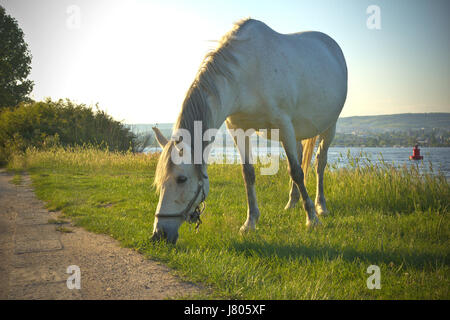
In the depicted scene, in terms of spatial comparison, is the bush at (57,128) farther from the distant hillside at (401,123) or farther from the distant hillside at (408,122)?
the distant hillside at (408,122)

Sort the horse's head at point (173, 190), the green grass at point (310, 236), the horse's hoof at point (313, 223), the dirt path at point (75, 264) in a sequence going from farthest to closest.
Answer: the horse's hoof at point (313, 223), the horse's head at point (173, 190), the green grass at point (310, 236), the dirt path at point (75, 264)

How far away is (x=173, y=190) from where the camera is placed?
2830 millimetres

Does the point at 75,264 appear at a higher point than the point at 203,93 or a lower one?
lower

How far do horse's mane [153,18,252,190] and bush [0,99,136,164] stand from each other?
1203cm

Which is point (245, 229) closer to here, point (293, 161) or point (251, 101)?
point (293, 161)

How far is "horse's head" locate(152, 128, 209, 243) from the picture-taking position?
2.79 meters

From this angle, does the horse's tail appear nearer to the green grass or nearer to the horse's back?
the horse's back

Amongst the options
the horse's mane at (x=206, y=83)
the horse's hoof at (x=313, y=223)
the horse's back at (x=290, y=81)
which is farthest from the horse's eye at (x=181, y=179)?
the horse's hoof at (x=313, y=223)

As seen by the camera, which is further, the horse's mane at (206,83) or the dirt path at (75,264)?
the horse's mane at (206,83)

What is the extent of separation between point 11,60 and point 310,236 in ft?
93.9

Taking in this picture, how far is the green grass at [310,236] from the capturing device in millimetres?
2256

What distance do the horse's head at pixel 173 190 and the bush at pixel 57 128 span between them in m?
12.3

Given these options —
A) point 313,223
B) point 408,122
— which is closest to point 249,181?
point 313,223
